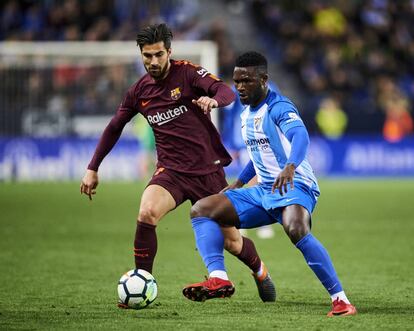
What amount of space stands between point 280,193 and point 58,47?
1591 centimetres

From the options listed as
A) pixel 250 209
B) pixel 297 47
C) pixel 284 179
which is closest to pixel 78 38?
pixel 297 47

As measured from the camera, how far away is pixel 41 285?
891 cm

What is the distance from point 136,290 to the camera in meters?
7.26

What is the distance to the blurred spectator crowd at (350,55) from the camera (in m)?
26.1

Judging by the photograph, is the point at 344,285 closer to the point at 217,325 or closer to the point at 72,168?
the point at 217,325

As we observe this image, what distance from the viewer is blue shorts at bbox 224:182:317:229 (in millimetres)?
7063

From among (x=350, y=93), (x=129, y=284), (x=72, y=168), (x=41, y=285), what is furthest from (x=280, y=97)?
(x=350, y=93)

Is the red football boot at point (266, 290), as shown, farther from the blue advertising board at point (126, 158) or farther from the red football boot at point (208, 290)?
the blue advertising board at point (126, 158)

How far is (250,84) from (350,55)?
2109 centimetres

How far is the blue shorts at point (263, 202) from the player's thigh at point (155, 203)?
0.48m

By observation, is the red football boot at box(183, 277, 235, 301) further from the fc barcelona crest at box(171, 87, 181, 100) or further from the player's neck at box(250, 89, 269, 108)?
the fc barcelona crest at box(171, 87, 181, 100)

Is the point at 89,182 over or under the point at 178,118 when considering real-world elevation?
under

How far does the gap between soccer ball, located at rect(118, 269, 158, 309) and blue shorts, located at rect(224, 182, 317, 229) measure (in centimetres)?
82

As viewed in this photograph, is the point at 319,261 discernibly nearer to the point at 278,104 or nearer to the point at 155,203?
the point at 278,104
